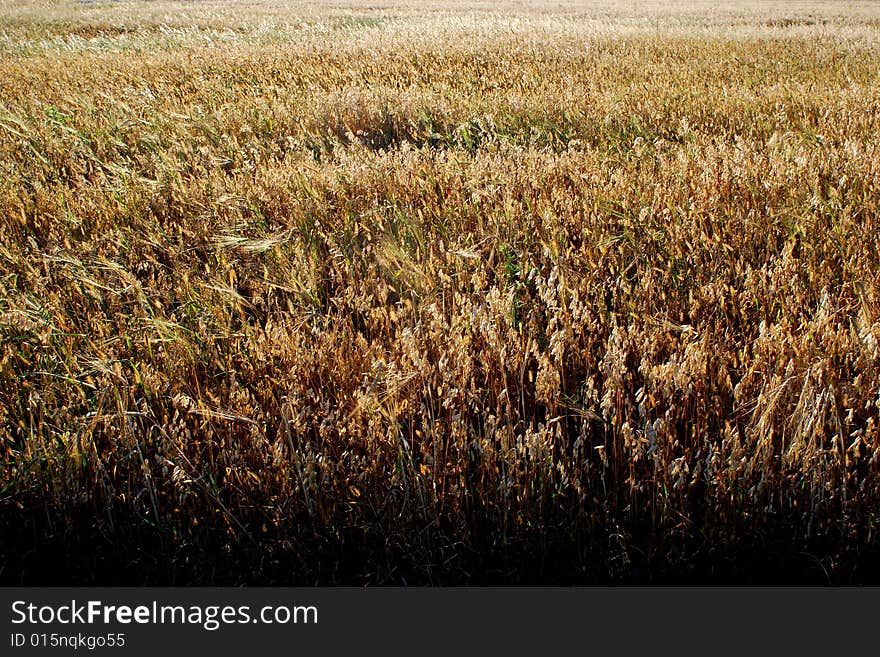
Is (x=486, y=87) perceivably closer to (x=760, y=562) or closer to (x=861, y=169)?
(x=861, y=169)

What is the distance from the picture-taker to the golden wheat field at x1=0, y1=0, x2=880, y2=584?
132 centimetres

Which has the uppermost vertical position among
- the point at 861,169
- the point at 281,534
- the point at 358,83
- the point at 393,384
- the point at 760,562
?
the point at 358,83

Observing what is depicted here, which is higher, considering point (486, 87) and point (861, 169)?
point (486, 87)

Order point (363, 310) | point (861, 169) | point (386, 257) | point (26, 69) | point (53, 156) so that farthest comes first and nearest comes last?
point (26, 69) < point (53, 156) < point (861, 169) < point (386, 257) < point (363, 310)

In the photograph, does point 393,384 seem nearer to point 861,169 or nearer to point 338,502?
point 338,502

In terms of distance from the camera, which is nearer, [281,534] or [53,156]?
[281,534]

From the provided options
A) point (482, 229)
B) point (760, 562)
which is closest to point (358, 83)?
point (482, 229)

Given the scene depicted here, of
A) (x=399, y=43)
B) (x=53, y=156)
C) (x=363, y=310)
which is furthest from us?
(x=399, y=43)

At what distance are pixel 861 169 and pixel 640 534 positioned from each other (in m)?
2.37

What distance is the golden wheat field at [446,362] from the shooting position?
1.32 meters

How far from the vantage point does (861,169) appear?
276 centimetres

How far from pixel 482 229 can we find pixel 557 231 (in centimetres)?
33

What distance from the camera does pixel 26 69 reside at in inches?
290

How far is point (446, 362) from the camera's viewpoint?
1.57 m
